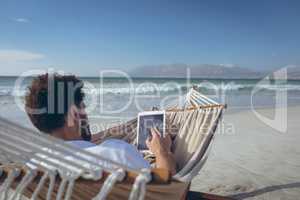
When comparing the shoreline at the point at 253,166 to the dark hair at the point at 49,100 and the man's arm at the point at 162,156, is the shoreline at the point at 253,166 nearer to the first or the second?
the man's arm at the point at 162,156

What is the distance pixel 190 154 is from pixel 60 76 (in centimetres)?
94

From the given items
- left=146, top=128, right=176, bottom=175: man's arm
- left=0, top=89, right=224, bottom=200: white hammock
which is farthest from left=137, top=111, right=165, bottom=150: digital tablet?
left=0, top=89, right=224, bottom=200: white hammock

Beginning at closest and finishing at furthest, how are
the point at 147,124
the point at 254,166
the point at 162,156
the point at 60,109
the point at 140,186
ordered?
1. the point at 140,186
2. the point at 60,109
3. the point at 162,156
4. the point at 147,124
5. the point at 254,166

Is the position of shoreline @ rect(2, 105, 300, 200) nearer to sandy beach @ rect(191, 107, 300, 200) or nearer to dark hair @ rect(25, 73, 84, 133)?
sandy beach @ rect(191, 107, 300, 200)

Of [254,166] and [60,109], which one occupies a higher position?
[60,109]

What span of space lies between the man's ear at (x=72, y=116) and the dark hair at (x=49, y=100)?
2 centimetres

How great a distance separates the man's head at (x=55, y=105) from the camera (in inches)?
55.3

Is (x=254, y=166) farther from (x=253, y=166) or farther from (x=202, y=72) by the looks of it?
(x=202, y=72)

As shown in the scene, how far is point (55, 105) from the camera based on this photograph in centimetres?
138

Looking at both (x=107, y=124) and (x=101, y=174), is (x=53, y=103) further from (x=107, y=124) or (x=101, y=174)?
(x=107, y=124)

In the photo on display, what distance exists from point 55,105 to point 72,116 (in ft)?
0.42

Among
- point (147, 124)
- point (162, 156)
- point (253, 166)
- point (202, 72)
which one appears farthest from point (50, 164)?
point (202, 72)

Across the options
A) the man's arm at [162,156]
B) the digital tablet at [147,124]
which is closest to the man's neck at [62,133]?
the man's arm at [162,156]

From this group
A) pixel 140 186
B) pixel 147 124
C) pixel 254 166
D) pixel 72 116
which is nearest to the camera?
pixel 140 186
